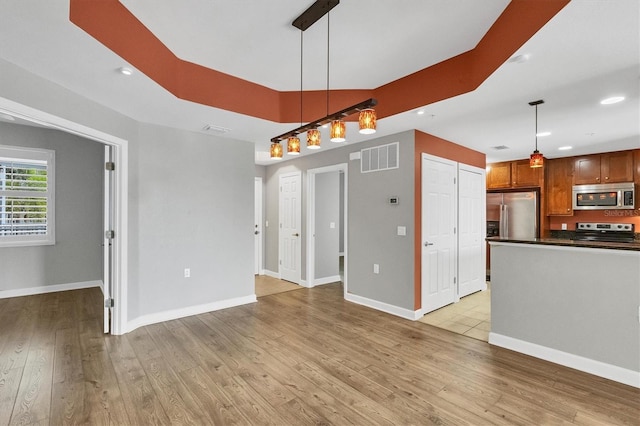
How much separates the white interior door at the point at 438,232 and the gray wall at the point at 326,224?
2.11 metres

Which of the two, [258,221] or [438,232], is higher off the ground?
[258,221]

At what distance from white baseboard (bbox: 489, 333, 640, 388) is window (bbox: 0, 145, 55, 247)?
22.1 feet

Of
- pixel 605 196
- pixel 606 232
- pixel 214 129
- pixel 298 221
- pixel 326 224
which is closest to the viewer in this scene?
pixel 214 129

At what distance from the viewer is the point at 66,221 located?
531 cm

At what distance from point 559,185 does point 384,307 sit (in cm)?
430

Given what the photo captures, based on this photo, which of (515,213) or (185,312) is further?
(515,213)

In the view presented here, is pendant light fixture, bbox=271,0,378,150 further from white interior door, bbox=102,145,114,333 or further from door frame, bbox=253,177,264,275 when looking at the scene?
door frame, bbox=253,177,264,275

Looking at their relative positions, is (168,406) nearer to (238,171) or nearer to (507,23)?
(238,171)

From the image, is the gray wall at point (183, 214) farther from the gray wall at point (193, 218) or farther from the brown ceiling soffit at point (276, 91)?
the brown ceiling soffit at point (276, 91)

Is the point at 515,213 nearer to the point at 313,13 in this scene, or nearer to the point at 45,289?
Answer: the point at 313,13

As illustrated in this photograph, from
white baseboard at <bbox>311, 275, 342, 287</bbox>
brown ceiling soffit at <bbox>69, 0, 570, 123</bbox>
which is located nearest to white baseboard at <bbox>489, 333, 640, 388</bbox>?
brown ceiling soffit at <bbox>69, 0, 570, 123</bbox>

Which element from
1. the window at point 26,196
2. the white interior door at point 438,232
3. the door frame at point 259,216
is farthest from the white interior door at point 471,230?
the window at point 26,196

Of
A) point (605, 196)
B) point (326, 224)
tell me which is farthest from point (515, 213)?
point (326, 224)

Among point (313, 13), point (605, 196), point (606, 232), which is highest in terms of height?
point (313, 13)
